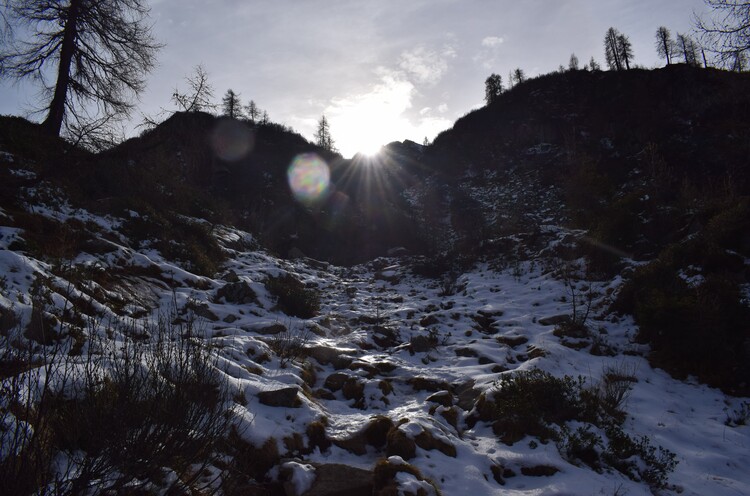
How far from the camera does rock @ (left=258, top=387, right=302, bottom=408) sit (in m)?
4.21

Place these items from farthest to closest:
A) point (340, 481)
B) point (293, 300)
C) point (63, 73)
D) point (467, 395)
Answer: point (63, 73) < point (293, 300) < point (467, 395) < point (340, 481)

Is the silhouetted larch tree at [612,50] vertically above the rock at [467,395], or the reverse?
the silhouetted larch tree at [612,50]

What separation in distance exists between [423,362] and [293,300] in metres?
3.61

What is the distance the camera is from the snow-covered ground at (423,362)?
3625mm

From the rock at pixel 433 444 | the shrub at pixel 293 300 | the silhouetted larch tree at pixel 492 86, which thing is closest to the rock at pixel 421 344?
the shrub at pixel 293 300

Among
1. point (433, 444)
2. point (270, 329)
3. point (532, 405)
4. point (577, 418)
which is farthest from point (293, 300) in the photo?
point (577, 418)

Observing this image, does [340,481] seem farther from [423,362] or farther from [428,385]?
[423,362]

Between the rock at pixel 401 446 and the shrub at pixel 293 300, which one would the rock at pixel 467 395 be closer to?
the rock at pixel 401 446

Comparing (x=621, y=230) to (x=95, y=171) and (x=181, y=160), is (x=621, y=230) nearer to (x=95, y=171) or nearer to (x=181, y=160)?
(x=95, y=171)

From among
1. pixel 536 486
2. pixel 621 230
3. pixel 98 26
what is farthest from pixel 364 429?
pixel 98 26

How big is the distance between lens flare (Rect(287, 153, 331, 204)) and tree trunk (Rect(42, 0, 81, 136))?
1077cm

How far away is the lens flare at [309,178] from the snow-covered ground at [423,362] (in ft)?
37.3

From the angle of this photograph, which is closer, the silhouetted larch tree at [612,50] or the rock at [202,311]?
the rock at [202,311]

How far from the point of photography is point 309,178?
24.7 m
